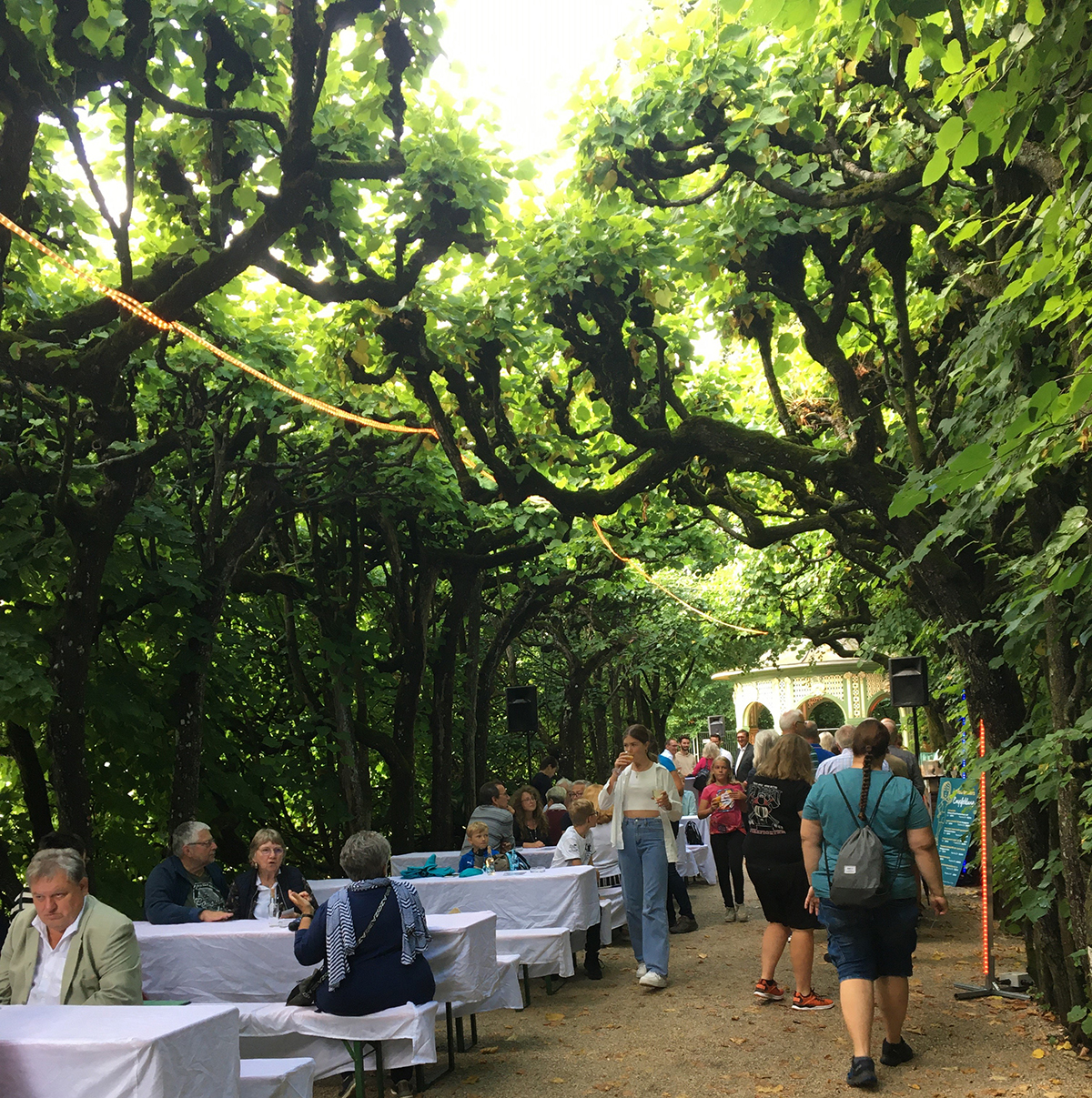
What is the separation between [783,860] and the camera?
759cm

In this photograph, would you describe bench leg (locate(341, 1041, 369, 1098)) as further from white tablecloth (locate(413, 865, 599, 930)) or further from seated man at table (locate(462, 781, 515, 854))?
seated man at table (locate(462, 781, 515, 854))

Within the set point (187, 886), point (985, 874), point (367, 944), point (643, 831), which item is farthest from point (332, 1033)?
point (985, 874)

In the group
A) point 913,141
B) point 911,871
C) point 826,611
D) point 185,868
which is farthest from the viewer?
point 826,611

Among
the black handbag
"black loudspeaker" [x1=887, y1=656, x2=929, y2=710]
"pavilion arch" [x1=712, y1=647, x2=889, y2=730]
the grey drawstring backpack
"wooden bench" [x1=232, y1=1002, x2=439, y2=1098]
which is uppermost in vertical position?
"pavilion arch" [x1=712, y1=647, x2=889, y2=730]

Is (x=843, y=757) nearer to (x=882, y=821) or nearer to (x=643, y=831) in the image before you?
(x=643, y=831)

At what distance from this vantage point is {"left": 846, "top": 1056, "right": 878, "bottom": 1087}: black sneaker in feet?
18.6

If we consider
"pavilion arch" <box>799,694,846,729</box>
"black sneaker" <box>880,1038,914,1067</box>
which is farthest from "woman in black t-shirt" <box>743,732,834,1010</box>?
"pavilion arch" <box>799,694,846,729</box>

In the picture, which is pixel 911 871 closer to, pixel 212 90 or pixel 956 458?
pixel 956 458

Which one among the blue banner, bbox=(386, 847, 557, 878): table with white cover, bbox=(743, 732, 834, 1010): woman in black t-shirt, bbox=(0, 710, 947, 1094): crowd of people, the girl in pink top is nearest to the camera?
bbox=(0, 710, 947, 1094): crowd of people

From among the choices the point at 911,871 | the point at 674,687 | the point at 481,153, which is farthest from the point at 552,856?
the point at 674,687

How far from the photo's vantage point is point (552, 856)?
10.3m

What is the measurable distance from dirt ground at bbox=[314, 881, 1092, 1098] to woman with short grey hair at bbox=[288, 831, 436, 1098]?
879mm

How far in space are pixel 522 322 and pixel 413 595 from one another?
654 centimetres

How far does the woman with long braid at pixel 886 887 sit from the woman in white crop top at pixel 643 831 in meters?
2.41
